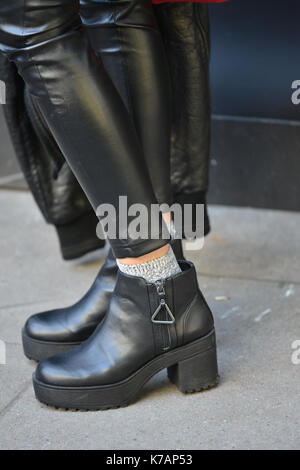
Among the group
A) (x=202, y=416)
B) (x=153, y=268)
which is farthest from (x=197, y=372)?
(x=153, y=268)

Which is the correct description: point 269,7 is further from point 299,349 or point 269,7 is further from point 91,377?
point 91,377

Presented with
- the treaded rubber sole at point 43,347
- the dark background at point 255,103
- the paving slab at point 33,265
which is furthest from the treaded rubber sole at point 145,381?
the dark background at point 255,103

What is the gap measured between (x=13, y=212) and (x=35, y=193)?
532mm

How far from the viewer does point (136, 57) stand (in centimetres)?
142

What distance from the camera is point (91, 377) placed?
127 centimetres

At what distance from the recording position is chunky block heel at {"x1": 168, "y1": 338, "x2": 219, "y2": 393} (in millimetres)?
1305

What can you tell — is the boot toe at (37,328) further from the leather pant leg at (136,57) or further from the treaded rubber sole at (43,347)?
the leather pant leg at (136,57)

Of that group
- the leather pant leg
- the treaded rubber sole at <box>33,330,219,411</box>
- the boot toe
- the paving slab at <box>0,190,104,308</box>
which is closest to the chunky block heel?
the treaded rubber sole at <box>33,330,219,411</box>

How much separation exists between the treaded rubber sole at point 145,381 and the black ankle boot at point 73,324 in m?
0.15

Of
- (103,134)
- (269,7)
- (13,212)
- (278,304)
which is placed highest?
(103,134)

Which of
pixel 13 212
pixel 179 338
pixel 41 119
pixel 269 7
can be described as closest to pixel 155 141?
pixel 41 119

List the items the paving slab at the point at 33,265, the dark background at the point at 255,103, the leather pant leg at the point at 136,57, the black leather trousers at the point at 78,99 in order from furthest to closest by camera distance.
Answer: the dark background at the point at 255,103 → the paving slab at the point at 33,265 → the leather pant leg at the point at 136,57 → the black leather trousers at the point at 78,99

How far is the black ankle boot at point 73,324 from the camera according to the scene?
1.46m

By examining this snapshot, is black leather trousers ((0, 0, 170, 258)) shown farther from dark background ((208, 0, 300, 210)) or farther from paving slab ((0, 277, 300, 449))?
dark background ((208, 0, 300, 210))
